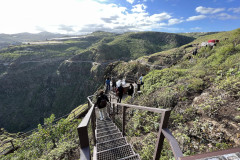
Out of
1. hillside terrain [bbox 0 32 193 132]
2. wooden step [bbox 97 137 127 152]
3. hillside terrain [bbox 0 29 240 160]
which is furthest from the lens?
hillside terrain [bbox 0 32 193 132]

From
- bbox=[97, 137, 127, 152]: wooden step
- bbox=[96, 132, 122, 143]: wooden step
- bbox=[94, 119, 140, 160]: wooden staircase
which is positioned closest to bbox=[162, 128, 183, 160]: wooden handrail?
bbox=[94, 119, 140, 160]: wooden staircase

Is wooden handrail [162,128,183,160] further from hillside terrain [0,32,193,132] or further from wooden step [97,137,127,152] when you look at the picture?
hillside terrain [0,32,193,132]

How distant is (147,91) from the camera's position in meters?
8.63

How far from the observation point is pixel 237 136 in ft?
9.78

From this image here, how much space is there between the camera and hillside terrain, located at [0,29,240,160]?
3.70m

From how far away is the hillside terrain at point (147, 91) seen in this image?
12.1ft

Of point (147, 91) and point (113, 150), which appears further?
point (147, 91)

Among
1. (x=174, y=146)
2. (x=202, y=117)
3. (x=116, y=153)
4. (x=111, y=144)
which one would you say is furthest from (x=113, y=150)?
(x=202, y=117)

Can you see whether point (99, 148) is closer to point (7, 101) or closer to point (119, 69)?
point (119, 69)

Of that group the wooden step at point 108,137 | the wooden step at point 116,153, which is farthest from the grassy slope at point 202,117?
the wooden step at point 108,137

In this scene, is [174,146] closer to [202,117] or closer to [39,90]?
[202,117]

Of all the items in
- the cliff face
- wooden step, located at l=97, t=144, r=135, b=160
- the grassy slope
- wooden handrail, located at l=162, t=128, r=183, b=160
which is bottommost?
the cliff face

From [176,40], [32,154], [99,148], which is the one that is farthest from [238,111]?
[176,40]

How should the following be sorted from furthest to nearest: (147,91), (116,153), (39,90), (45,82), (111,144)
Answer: (45,82) → (39,90) → (147,91) → (111,144) → (116,153)
